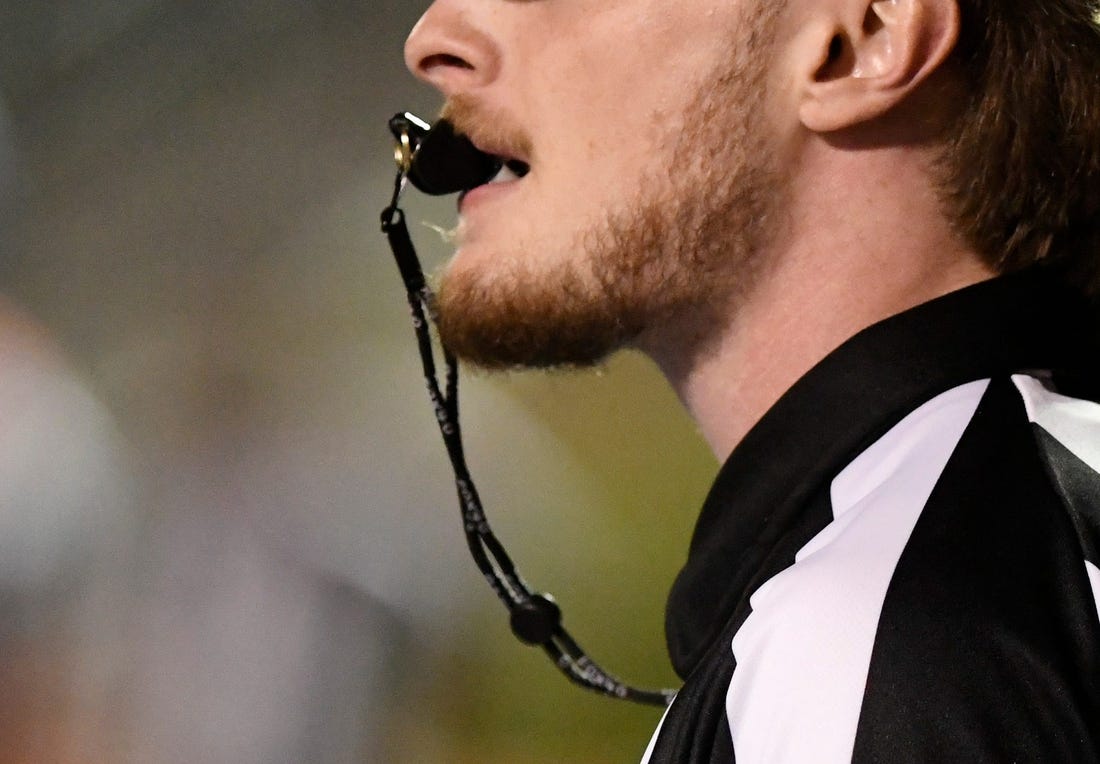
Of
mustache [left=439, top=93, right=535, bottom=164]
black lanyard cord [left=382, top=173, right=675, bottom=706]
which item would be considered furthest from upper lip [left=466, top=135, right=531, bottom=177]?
black lanyard cord [left=382, top=173, right=675, bottom=706]

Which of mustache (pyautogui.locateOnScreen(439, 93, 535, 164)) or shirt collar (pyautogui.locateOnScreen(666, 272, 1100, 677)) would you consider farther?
mustache (pyautogui.locateOnScreen(439, 93, 535, 164))

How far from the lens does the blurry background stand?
145 cm

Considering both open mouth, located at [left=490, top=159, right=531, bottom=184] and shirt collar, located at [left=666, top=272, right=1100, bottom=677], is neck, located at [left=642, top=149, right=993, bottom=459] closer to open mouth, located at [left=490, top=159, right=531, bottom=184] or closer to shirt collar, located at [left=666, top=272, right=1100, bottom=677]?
shirt collar, located at [left=666, top=272, right=1100, bottom=677]

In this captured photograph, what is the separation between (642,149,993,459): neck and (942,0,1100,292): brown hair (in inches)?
0.8

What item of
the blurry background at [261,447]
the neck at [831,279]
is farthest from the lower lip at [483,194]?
the blurry background at [261,447]

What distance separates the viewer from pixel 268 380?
1552 millimetres

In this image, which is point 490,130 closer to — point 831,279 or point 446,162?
point 446,162

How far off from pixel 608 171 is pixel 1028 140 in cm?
24

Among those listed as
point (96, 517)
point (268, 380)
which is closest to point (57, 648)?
point (96, 517)

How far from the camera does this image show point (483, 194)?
2.20 feet

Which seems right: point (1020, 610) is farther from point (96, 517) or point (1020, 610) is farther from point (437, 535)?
point (96, 517)

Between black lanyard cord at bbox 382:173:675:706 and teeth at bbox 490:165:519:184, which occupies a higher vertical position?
teeth at bbox 490:165:519:184

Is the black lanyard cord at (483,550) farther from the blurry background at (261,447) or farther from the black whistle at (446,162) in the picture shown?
the blurry background at (261,447)

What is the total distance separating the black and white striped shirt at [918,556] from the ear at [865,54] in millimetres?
117
